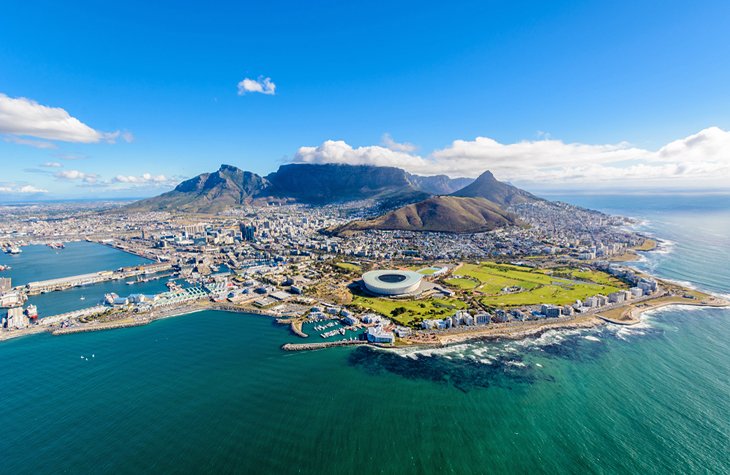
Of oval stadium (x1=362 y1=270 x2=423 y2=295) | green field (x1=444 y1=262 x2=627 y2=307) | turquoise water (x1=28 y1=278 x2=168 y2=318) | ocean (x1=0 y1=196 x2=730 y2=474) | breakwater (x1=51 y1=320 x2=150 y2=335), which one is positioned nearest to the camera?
ocean (x1=0 y1=196 x2=730 y2=474)

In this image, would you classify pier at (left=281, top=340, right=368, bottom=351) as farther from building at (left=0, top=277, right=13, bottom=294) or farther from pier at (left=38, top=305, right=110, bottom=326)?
building at (left=0, top=277, right=13, bottom=294)

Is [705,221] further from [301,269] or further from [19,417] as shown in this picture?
[19,417]

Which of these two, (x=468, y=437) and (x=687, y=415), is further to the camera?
(x=687, y=415)

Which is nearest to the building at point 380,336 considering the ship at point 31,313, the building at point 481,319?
the building at point 481,319

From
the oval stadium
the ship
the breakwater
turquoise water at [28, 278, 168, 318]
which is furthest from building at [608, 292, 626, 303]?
the ship

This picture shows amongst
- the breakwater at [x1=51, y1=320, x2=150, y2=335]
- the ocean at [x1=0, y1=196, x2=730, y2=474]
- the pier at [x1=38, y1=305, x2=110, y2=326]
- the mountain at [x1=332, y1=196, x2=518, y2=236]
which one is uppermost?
the mountain at [x1=332, y1=196, x2=518, y2=236]

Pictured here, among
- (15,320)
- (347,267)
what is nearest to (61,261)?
(15,320)

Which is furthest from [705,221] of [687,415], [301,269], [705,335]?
[301,269]
